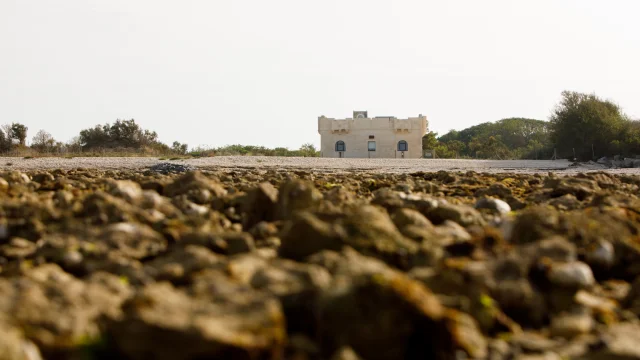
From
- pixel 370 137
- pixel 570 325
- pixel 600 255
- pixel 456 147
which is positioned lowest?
pixel 570 325

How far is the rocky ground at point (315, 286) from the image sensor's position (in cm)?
199

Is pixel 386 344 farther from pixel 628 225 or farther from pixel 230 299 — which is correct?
pixel 628 225

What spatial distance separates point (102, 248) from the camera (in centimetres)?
309

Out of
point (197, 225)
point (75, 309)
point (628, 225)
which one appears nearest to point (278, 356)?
point (75, 309)

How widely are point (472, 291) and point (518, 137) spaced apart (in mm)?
70980

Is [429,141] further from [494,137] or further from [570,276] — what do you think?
[570,276]

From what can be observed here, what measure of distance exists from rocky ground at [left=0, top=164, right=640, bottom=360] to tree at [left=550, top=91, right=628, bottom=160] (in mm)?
32501

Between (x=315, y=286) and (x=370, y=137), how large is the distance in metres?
47.5

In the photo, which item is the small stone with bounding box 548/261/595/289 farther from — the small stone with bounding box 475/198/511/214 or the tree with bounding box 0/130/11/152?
the tree with bounding box 0/130/11/152

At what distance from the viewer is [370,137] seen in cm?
4950

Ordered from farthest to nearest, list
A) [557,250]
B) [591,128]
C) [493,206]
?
[591,128]
[493,206]
[557,250]

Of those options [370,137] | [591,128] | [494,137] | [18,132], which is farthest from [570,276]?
[494,137]

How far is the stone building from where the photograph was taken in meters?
48.8

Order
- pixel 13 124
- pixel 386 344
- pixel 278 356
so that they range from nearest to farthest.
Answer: pixel 278 356 → pixel 386 344 → pixel 13 124
